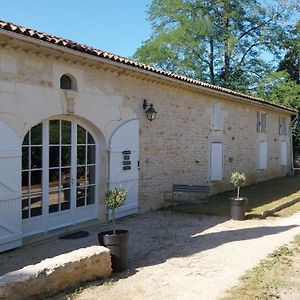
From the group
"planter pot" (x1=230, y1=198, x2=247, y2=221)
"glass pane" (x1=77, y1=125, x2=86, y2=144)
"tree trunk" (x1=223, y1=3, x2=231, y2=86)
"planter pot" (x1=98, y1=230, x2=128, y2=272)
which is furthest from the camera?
"tree trunk" (x1=223, y1=3, x2=231, y2=86)

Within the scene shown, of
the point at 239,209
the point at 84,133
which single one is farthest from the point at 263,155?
the point at 84,133

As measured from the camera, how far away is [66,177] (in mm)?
8234

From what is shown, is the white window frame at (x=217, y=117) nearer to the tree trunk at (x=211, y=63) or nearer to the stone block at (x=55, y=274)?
the stone block at (x=55, y=274)

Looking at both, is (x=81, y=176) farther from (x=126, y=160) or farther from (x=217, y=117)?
(x=217, y=117)

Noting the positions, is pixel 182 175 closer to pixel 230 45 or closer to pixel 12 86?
pixel 12 86

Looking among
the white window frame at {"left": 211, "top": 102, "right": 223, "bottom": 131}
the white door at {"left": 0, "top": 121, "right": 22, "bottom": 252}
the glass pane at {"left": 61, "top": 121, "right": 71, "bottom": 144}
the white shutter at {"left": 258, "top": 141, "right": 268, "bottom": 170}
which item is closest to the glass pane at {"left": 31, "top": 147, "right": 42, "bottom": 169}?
the white door at {"left": 0, "top": 121, "right": 22, "bottom": 252}

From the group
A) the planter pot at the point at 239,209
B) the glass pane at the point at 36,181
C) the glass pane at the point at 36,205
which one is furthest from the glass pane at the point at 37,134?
the planter pot at the point at 239,209

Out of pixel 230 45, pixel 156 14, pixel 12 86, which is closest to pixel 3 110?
pixel 12 86

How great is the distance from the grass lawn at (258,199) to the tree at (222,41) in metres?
11.6

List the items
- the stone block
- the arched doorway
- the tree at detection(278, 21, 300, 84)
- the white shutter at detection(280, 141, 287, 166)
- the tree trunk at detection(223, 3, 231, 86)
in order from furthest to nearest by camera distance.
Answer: the tree at detection(278, 21, 300, 84) → the tree trunk at detection(223, 3, 231, 86) → the white shutter at detection(280, 141, 287, 166) → the arched doorway → the stone block

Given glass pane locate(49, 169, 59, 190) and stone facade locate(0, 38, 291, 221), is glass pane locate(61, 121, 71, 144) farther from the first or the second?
glass pane locate(49, 169, 59, 190)

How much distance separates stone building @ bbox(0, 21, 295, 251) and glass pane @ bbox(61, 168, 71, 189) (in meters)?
0.02

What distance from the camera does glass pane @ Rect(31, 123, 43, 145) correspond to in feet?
24.6

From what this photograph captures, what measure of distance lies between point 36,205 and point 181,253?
280cm
